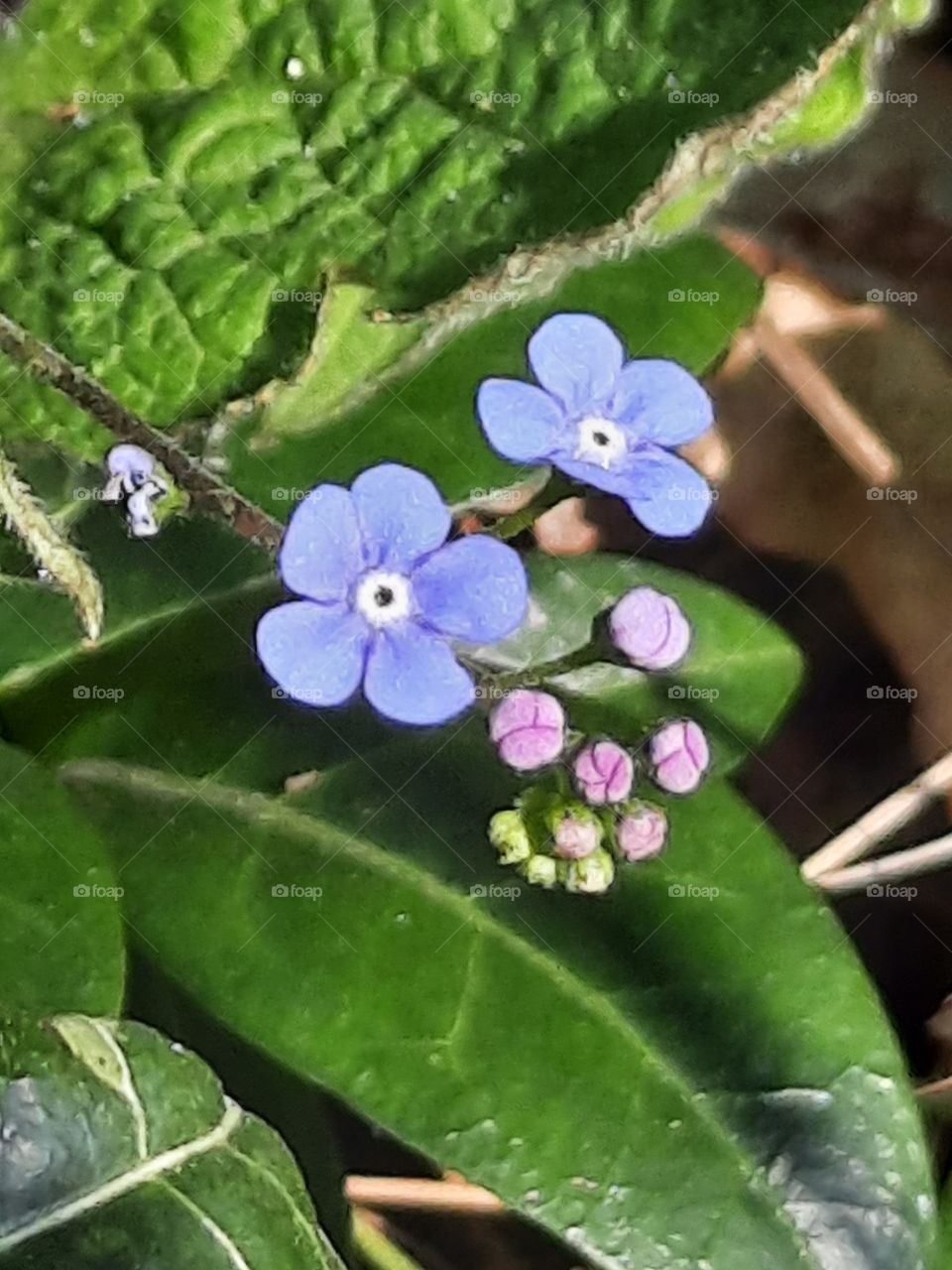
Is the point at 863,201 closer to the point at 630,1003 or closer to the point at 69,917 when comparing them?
the point at 630,1003

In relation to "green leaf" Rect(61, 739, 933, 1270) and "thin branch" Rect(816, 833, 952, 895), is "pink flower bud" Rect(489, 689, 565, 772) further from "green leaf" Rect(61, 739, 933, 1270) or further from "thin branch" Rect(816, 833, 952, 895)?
"thin branch" Rect(816, 833, 952, 895)

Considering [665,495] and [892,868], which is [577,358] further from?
[892,868]

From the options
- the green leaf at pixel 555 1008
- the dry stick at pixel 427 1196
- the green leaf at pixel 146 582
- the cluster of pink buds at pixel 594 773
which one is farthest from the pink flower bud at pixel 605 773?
the dry stick at pixel 427 1196

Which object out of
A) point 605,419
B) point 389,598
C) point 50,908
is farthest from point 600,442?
point 50,908

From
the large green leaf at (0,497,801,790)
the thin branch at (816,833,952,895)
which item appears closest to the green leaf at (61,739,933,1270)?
the large green leaf at (0,497,801,790)

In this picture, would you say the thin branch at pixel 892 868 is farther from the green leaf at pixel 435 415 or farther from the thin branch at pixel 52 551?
the thin branch at pixel 52 551
